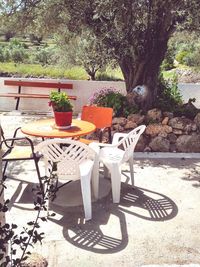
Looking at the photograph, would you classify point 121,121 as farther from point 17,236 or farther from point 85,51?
point 85,51

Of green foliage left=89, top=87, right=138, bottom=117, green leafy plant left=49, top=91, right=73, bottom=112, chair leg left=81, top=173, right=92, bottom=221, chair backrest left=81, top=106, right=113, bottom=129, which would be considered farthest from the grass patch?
chair leg left=81, top=173, right=92, bottom=221

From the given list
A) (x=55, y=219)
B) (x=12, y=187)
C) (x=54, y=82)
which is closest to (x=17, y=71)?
(x=54, y=82)

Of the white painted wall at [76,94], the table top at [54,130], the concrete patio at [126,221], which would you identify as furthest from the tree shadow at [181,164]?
the white painted wall at [76,94]

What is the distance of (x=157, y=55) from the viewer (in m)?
6.91

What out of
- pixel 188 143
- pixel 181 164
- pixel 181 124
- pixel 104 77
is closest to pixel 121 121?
pixel 181 124

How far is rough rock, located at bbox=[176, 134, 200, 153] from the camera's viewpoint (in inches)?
241

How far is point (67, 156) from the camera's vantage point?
3729 millimetres

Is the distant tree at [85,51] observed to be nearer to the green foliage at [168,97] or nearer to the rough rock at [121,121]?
the green foliage at [168,97]

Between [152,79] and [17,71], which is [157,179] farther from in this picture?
[17,71]

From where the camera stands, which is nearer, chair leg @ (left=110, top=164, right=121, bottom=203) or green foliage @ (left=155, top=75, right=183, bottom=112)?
chair leg @ (left=110, top=164, right=121, bottom=203)

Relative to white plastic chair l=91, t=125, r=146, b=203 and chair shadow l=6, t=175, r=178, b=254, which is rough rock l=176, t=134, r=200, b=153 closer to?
white plastic chair l=91, t=125, r=146, b=203

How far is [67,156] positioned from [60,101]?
1.01 meters

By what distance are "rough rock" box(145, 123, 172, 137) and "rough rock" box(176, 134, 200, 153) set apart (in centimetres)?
26

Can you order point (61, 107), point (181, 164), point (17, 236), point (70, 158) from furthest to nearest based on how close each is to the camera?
point (181, 164) < point (61, 107) < point (70, 158) < point (17, 236)
